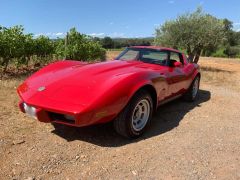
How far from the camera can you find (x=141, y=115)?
4.58 meters

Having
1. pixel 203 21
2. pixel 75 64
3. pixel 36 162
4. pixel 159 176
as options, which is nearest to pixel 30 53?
pixel 75 64

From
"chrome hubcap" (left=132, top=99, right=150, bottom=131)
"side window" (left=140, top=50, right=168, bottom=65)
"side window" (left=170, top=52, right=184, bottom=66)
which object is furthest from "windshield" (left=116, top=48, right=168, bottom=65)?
"chrome hubcap" (left=132, top=99, right=150, bottom=131)

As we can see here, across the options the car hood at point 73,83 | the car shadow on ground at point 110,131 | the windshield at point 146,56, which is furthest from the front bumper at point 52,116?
the windshield at point 146,56

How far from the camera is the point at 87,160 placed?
3627mm

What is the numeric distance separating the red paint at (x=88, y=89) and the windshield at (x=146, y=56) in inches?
22.2

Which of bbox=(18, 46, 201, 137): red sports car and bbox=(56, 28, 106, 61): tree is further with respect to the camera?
bbox=(56, 28, 106, 61): tree

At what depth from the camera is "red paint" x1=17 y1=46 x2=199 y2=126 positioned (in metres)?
3.66

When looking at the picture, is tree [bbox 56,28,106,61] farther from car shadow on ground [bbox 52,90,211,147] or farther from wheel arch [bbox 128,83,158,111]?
wheel arch [bbox 128,83,158,111]

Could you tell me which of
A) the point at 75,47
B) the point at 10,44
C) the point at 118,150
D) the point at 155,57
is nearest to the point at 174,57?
the point at 155,57

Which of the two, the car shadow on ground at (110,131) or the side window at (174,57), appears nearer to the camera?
the car shadow on ground at (110,131)

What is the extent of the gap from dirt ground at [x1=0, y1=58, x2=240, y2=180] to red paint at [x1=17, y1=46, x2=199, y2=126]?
0.43 metres

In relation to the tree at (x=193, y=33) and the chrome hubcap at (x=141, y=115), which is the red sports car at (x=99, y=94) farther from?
the tree at (x=193, y=33)

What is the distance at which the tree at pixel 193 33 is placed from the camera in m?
16.4

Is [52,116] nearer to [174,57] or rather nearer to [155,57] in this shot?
[155,57]
